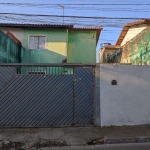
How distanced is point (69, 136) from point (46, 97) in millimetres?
1954

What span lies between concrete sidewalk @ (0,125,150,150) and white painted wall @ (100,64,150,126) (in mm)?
385

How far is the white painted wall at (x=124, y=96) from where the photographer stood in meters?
8.71

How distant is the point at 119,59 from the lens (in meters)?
19.1

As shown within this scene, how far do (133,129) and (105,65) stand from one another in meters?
2.46

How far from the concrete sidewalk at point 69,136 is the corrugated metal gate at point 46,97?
1.46 ft

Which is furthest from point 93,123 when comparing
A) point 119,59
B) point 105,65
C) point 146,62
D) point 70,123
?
point 119,59

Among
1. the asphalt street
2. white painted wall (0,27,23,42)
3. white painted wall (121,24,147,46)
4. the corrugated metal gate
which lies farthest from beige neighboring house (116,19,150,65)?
white painted wall (0,27,23,42)

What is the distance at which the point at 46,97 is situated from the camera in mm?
8867

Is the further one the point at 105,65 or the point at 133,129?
the point at 105,65

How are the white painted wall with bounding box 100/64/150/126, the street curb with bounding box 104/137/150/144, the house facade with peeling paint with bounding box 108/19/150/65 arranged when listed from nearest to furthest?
the street curb with bounding box 104/137/150/144 → the white painted wall with bounding box 100/64/150/126 → the house facade with peeling paint with bounding box 108/19/150/65

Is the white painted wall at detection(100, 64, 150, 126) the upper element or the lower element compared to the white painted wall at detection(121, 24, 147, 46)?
lower

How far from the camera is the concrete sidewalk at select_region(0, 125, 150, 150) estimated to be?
6867 millimetres

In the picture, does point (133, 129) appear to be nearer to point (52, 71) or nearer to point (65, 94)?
point (65, 94)

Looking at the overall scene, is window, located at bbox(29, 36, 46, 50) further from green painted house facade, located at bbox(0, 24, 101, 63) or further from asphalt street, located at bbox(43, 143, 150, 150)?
asphalt street, located at bbox(43, 143, 150, 150)
